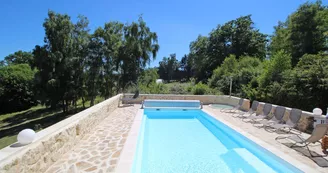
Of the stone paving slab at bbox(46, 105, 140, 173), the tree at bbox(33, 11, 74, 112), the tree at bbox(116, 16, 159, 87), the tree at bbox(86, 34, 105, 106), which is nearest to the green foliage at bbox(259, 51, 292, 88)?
the tree at bbox(116, 16, 159, 87)

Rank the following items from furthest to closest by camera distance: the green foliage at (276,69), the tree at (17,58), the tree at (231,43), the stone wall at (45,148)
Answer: the tree at (17,58)
the tree at (231,43)
the green foliage at (276,69)
the stone wall at (45,148)

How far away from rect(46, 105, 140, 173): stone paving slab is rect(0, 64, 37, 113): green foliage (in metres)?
24.3

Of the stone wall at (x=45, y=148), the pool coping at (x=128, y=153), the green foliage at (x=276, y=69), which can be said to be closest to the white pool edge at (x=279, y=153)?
the pool coping at (x=128, y=153)

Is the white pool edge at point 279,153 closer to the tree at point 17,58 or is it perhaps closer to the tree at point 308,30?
the tree at point 308,30

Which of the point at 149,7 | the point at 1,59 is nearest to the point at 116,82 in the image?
the point at 149,7

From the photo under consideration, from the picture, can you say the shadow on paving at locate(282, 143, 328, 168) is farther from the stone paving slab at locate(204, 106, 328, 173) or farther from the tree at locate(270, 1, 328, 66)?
the tree at locate(270, 1, 328, 66)

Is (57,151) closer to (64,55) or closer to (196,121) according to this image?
(196,121)

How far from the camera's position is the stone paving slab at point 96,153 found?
3.52 m

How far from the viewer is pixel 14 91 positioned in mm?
25156

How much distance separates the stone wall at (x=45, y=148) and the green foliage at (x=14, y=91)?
2467 cm

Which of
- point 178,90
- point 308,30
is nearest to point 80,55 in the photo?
point 178,90

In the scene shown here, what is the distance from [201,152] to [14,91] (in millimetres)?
28998

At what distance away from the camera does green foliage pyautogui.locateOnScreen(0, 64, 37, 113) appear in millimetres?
24781

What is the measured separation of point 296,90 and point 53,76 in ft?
59.4
